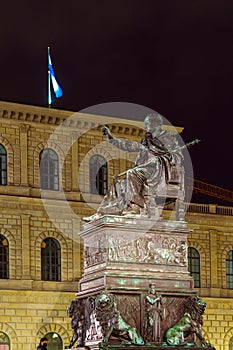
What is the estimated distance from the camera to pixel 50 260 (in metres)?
48.7

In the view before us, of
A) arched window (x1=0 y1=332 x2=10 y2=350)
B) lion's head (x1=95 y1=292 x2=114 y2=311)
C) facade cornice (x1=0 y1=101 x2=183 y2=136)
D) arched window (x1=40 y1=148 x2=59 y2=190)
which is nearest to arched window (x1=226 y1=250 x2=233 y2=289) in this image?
facade cornice (x1=0 y1=101 x2=183 y2=136)

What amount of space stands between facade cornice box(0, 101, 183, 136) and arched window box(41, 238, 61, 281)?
242 inches

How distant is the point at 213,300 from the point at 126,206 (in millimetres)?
36006

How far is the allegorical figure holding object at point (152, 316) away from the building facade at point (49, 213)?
95.6 ft

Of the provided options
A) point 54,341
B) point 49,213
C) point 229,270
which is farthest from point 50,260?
point 229,270

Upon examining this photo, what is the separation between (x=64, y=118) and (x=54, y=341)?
1150 centimetres

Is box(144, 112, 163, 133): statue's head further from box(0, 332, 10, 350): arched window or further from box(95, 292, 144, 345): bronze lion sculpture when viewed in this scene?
box(0, 332, 10, 350): arched window

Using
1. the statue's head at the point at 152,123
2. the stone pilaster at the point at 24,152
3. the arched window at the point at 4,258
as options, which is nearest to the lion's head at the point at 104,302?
the statue's head at the point at 152,123

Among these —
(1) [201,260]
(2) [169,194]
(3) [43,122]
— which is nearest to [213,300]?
(1) [201,260]

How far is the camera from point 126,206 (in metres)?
18.1

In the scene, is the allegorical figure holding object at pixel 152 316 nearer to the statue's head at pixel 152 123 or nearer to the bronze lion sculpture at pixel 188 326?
the bronze lion sculpture at pixel 188 326

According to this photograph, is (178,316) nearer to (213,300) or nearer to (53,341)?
(53,341)

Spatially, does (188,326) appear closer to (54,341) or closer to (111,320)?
(111,320)

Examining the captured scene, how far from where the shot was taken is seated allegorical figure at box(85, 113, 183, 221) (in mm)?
18234
